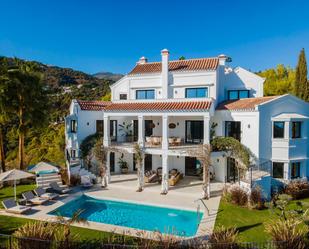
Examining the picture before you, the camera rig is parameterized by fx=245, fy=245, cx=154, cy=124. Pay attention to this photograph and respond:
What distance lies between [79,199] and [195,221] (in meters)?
10.9

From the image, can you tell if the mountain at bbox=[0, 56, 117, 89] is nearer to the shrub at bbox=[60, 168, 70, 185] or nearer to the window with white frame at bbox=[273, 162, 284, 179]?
the shrub at bbox=[60, 168, 70, 185]

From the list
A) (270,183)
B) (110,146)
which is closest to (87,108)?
(110,146)

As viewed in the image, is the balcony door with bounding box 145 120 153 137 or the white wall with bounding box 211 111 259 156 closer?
the white wall with bounding box 211 111 259 156

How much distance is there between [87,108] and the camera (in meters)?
30.6

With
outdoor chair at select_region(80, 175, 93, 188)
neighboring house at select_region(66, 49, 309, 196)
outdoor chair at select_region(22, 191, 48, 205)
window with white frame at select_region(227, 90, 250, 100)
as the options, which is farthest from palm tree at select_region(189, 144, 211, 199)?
outdoor chair at select_region(22, 191, 48, 205)

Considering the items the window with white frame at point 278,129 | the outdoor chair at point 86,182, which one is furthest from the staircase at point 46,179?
the window with white frame at point 278,129

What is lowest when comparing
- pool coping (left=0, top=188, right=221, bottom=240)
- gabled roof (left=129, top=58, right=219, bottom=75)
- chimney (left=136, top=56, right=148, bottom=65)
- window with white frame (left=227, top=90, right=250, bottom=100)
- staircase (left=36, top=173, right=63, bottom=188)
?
pool coping (left=0, top=188, right=221, bottom=240)

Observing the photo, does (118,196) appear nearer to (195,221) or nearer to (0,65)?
(195,221)

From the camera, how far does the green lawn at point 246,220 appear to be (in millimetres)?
15141

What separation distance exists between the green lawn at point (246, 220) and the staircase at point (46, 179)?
55.8 ft

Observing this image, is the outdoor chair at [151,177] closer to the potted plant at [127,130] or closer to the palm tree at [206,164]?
the palm tree at [206,164]

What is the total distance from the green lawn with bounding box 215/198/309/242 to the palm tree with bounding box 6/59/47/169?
2248cm

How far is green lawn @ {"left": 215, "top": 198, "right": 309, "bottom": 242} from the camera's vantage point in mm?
15141

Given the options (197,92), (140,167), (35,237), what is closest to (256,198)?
(140,167)
